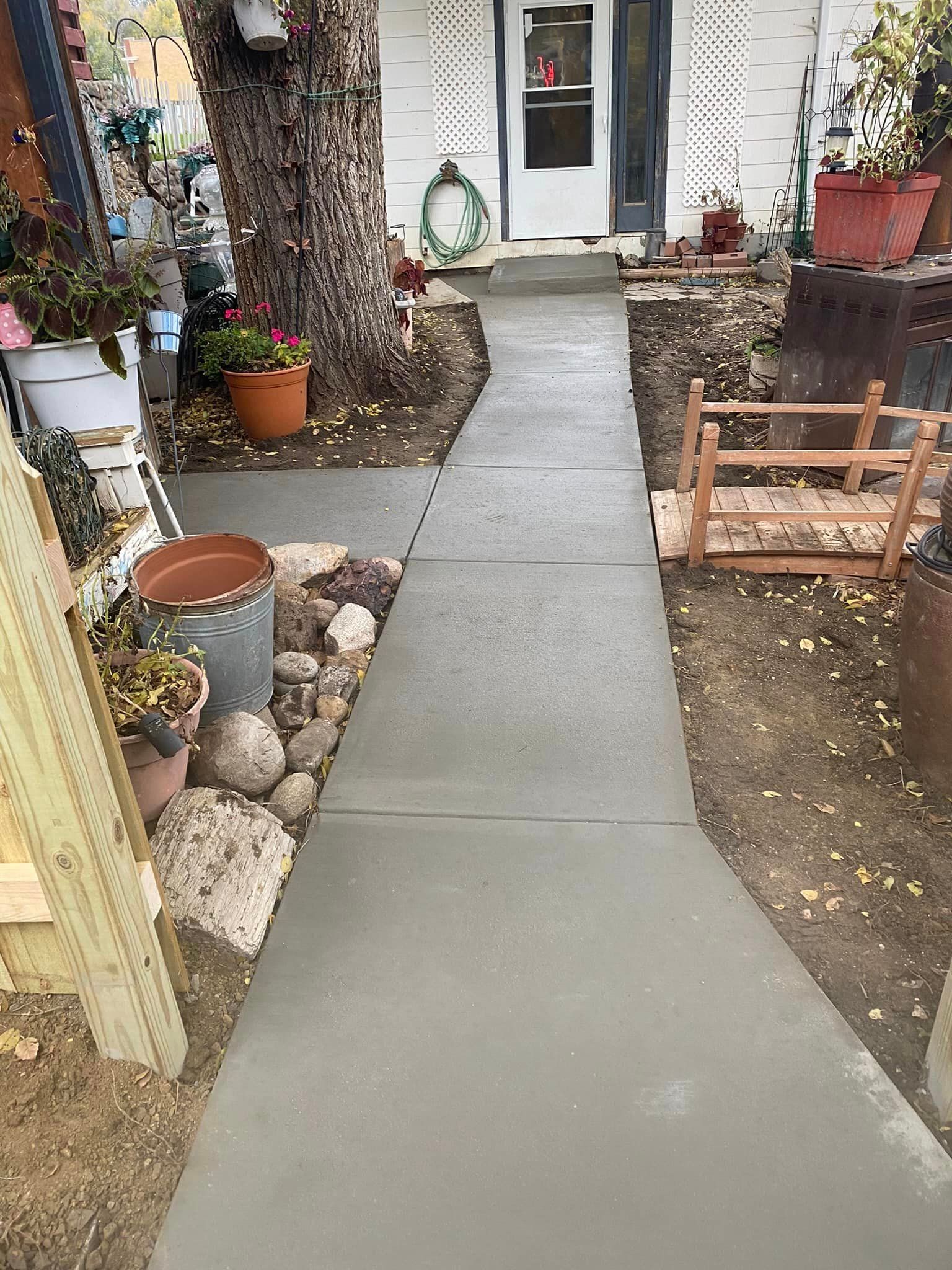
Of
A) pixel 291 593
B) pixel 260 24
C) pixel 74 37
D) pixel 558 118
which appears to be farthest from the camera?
pixel 558 118

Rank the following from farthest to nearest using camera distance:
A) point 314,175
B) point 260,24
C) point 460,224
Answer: point 460,224 < point 314,175 < point 260,24

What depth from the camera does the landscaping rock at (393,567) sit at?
365 centimetres

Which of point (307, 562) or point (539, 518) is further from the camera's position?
point (539, 518)

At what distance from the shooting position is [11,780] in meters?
1.41

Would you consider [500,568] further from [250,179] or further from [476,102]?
[476,102]

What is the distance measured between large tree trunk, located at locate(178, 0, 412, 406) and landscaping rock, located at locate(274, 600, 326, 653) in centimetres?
270

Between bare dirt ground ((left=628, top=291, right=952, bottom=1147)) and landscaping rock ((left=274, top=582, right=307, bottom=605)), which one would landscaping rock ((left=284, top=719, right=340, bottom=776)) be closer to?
landscaping rock ((left=274, top=582, right=307, bottom=605))

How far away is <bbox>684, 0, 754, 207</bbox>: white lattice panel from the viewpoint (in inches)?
348

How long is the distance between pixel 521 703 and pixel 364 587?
0.97 m

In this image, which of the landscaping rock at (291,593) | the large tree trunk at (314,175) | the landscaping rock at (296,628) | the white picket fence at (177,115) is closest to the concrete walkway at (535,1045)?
the landscaping rock at (296,628)

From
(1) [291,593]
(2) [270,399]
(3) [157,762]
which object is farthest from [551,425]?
(3) [157,762]

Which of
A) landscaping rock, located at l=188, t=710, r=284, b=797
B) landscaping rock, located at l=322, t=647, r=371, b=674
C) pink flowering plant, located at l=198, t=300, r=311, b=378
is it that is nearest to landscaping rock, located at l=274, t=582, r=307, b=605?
landscaping rock, located at l=322, t=647, r=371, b=674

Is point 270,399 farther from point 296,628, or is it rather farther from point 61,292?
point 296,628

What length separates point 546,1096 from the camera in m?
1.71
